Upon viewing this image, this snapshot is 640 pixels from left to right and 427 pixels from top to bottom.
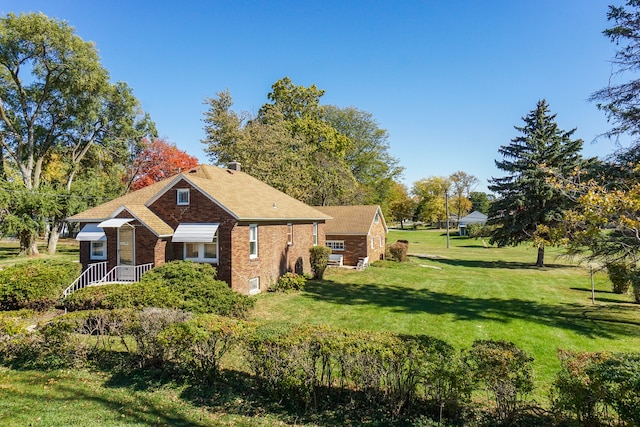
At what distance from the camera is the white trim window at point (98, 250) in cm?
1741

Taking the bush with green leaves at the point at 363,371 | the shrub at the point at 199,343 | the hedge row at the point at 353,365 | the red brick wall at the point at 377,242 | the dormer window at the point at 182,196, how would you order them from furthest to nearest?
the red brick wall at the point at 377,242 < the dormer window at the point at 182,196 < the shrub at the point at 199,343 < the bush with green leaves at the point at 363,371 < the hedge row at the point at 353,365

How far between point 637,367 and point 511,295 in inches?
599

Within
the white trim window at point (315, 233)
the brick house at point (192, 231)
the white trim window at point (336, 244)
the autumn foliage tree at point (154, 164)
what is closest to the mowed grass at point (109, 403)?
the brick house at point (192, 231)

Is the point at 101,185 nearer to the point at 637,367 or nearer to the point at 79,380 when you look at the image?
the point at 79,380

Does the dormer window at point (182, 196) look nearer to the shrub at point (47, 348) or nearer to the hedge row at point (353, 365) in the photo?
the hedge row at point (353, 365)

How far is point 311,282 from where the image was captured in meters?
21.9

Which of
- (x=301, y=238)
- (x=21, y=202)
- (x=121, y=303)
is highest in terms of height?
(x=21, y=202)

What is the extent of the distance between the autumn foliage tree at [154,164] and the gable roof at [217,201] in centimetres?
2380

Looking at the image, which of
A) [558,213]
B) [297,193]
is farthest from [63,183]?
[558,213]

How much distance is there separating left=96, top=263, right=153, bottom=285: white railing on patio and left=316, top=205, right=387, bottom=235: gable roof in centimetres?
1623

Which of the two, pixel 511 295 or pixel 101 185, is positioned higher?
pixel 101 185

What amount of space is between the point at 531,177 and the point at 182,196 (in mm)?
27610

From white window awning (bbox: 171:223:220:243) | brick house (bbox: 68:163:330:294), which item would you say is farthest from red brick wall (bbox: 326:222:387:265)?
white window awning (bbox: 171:223:220:243)

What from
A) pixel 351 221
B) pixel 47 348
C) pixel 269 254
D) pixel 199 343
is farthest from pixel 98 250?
pixel 351 221
